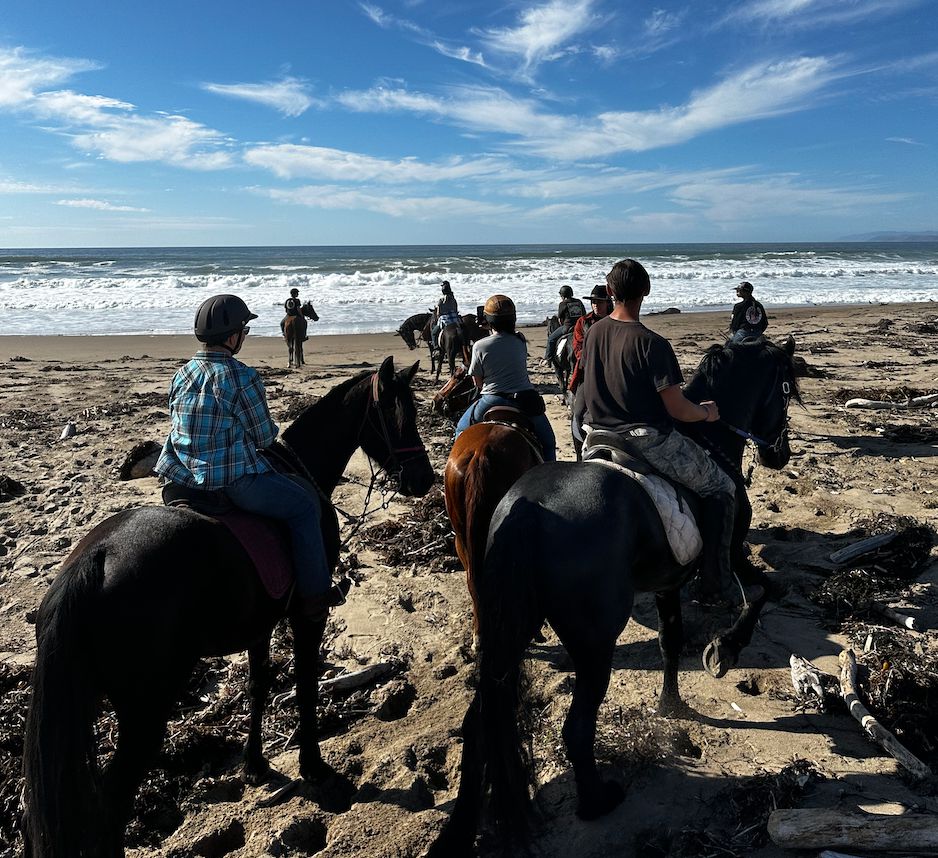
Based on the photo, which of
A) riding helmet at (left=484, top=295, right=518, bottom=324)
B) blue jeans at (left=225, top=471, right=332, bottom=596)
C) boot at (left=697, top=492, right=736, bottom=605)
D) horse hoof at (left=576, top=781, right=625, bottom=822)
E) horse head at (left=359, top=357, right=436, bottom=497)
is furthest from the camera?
riding helmet at (left=484, top=295, right=518, bottom=324)

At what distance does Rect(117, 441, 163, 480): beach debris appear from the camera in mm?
8727

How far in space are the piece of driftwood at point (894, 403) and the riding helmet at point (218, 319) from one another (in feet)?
36.1

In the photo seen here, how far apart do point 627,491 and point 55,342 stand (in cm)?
2489

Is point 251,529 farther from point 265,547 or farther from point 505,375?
point 505,375

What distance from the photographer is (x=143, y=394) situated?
44.6ft

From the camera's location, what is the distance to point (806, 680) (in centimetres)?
425

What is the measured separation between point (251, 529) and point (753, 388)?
350 centimetres

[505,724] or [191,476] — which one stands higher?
[191,476]

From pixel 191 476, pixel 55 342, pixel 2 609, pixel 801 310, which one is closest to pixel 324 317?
pixel 55 342

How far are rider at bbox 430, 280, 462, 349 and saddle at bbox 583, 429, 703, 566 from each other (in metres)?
11.9

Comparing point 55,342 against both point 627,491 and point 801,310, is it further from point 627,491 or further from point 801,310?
point 801,310

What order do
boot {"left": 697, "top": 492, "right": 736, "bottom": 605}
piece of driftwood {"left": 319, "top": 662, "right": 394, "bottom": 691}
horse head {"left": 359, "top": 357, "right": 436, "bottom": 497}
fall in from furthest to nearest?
piece of driftwood {"left": 319, "top": 662, "right": 394, "bottom": 691}
horse head {"left": 359, "top": 357, "right": 436, "bottom": 497}
boot {"left": 697, "top": 492, "right": 736, "bottom": 605}

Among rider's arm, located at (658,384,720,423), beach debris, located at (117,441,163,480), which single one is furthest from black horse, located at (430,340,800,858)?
beach debris, located at (117,441,163,480)

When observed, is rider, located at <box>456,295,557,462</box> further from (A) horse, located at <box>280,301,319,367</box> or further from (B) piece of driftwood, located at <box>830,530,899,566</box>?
(A) horse, located at <box>280,301,319,367</box>
